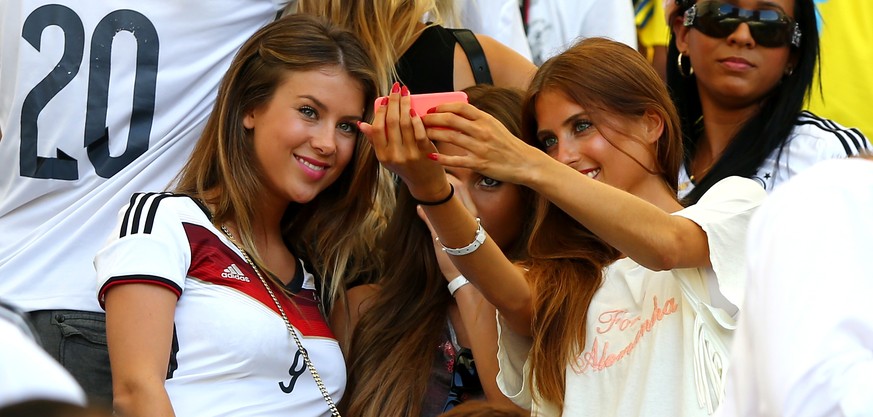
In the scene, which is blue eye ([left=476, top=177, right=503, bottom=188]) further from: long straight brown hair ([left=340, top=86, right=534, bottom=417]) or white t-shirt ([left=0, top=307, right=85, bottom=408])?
white t-shirt ([left=0, top=307, right=85, bottom=408])

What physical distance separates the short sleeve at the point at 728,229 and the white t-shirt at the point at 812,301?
3.48 feet

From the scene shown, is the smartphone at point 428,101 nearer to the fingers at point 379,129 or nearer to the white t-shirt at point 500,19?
the fingers at point 379,129

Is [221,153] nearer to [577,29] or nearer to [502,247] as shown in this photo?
[502,247]

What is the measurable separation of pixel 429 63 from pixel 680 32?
80 cm

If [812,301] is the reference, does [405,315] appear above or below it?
below

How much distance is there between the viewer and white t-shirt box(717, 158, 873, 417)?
4.36 feet

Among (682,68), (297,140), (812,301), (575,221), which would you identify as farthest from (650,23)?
(812,301)

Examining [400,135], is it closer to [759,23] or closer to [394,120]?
[394,120]

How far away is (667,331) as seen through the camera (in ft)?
8.51

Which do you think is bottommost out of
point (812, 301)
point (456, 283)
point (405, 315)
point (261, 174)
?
point (405, 315)

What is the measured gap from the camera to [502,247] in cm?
333

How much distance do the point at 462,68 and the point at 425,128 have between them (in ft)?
4.10

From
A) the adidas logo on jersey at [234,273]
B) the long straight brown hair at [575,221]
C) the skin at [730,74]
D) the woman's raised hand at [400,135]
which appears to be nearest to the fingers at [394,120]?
the woman's raised hand at [400,135]

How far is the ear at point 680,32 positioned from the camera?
3770 mm
